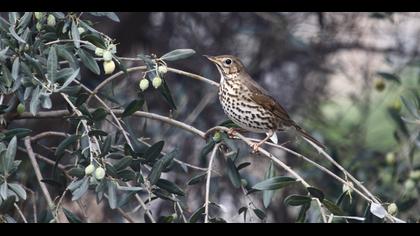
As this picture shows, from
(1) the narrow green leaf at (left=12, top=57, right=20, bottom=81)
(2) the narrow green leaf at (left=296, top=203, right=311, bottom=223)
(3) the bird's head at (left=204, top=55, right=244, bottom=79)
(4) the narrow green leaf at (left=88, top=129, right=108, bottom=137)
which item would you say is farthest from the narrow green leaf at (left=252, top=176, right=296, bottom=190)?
(3) the bird's head at (left=204, top=55, right=244, bottom=79)

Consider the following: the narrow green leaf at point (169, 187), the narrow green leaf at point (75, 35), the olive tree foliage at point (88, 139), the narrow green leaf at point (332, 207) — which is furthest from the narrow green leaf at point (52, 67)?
the narrow green leaf at point (332, 207)

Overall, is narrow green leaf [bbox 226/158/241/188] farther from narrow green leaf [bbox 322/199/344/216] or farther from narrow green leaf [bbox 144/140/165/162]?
narrow green leaf [bbox 322/199/344/216]

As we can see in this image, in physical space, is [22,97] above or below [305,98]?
above

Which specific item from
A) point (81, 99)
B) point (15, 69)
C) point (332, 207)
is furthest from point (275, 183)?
point (15, 69)

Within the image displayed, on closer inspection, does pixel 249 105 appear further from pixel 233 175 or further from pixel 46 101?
pixel 46 101

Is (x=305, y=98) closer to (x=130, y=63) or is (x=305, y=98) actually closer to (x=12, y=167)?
(x=130, y=63)

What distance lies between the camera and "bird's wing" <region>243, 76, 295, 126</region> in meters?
Result: 4.22

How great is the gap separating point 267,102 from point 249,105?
0.11 metres

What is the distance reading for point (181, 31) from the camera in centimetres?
599

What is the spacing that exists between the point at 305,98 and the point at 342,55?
0.52 metres

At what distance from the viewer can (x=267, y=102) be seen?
13.9ft

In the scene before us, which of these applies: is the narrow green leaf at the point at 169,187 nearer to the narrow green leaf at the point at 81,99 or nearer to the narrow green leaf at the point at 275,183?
the narrow green leaf at the point at 275,183
